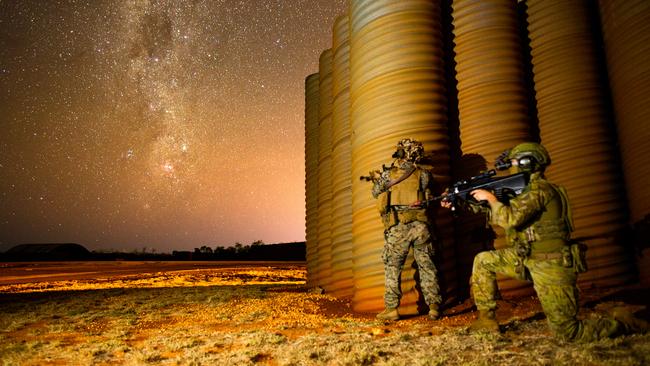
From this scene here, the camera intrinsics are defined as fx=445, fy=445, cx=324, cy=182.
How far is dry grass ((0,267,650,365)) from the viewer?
9.30 ft

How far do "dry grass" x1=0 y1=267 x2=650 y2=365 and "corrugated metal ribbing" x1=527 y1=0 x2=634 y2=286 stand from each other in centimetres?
210

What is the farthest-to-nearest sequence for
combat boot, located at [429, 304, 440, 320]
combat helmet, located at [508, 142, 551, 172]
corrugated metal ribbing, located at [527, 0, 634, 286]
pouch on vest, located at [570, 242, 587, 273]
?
corrugated metal ribbing, located at [527, 0, 634, 286], combat boot, located at [429, 304, 440, 320], combat helmet, located at [508, 142, 551, 172], pouch on vest, located at [570, 242, 587, 273]

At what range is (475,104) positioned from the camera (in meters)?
5.71

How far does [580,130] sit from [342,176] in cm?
338

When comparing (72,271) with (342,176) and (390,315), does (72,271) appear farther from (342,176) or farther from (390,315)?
(390,315)

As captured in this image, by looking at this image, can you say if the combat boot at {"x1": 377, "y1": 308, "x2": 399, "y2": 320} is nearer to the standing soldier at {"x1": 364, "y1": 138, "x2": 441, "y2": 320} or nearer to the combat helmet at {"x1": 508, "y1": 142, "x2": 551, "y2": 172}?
the standing soldier at {"x1": 364, "y1": 138, "x2": 441, "y2": 320}

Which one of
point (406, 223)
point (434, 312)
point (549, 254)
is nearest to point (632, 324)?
point (549, 254)

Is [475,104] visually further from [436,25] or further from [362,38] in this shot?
[362,38]

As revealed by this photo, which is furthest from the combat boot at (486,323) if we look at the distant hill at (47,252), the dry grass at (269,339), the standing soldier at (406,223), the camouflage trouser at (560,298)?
the distant hill at (47,252)

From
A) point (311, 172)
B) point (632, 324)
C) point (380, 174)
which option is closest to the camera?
point (632, 324)

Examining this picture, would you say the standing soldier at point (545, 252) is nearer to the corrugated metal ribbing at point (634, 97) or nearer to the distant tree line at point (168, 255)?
the corrugated metal ribbing at point (634, 97)

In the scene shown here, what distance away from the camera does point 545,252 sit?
317 centimetres

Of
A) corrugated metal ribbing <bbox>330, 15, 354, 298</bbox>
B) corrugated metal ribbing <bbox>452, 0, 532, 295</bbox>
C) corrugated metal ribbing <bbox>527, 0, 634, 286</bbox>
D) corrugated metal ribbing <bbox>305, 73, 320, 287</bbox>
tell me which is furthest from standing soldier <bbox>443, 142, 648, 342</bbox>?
corrugated metal ribbing <bbox>305, 73, 320, 287</bbox>

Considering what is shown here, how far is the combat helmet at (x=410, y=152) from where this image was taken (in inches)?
189
